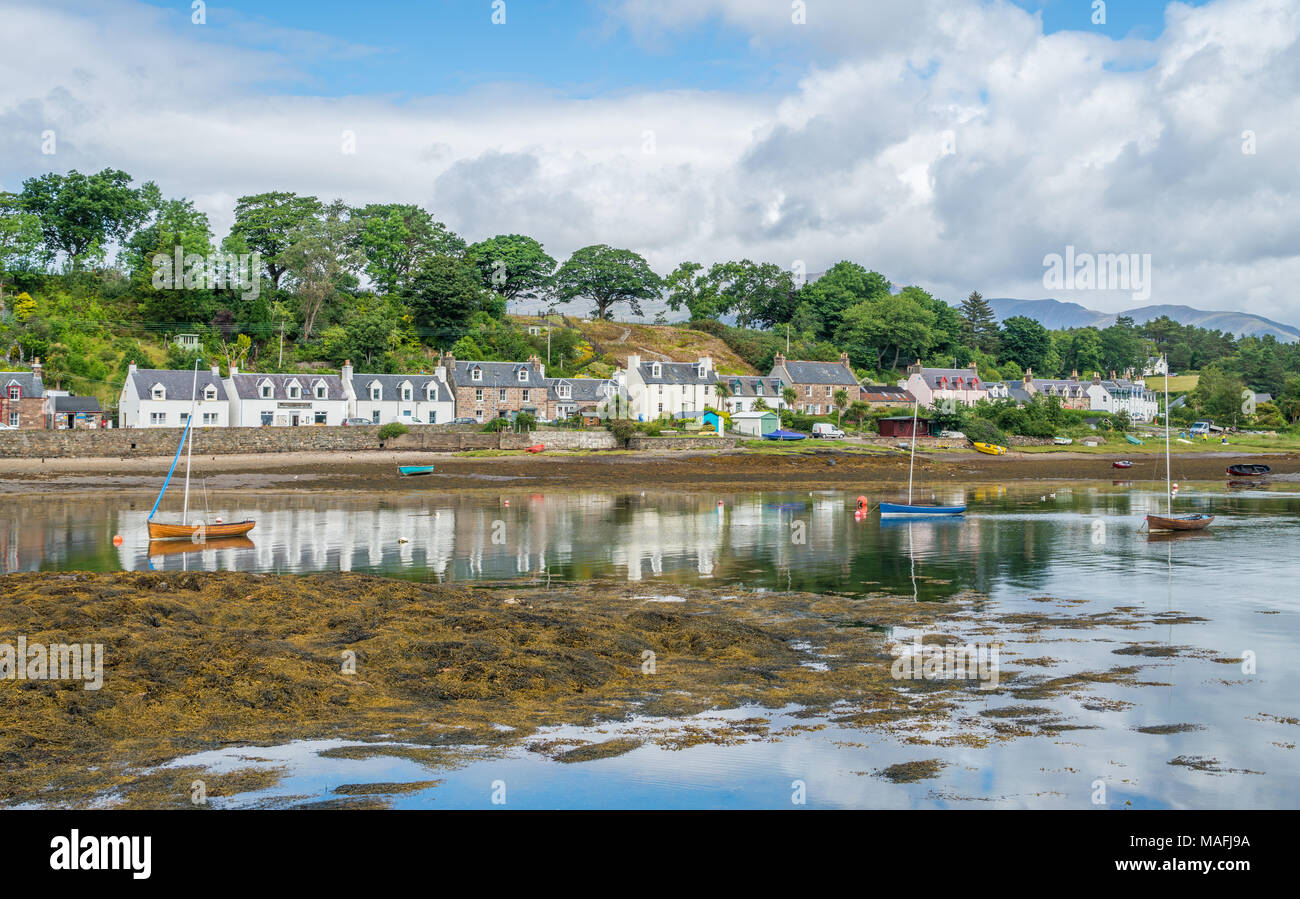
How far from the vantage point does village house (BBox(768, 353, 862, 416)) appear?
111 metres

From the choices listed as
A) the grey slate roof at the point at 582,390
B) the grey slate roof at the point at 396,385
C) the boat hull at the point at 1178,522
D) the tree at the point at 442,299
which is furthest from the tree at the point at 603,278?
the boat hull at the point at 1178,522

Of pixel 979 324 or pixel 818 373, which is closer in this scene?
pixel 818 373

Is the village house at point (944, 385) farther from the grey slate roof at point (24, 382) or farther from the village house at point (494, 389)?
the grey slate roof at point (24, 382)

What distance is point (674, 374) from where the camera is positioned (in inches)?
4090

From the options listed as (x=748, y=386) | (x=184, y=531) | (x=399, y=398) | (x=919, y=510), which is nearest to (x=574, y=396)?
(x=399, y=398)

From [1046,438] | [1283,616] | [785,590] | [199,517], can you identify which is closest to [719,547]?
[785,590]

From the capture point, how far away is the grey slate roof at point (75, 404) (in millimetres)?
77562

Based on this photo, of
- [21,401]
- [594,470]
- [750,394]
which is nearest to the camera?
[594,470]

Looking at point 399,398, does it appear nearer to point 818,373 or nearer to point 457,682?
point 818,373

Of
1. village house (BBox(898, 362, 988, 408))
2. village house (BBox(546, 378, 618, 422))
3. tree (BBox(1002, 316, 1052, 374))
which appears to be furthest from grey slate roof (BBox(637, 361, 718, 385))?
tree (BBox(1002, 316, 1052, 374))

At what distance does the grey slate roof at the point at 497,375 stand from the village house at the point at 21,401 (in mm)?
33341

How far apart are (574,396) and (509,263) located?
37.4 meters

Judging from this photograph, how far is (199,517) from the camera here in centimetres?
4531
